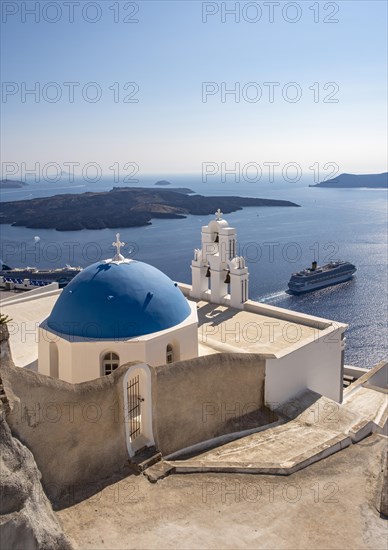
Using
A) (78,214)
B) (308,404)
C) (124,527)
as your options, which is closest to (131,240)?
(78,214)

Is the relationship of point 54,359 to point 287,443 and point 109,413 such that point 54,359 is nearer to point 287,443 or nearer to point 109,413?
point 109,413

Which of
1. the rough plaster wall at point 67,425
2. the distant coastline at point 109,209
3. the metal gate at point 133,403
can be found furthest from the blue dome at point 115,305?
the distant coastline at point 109,209

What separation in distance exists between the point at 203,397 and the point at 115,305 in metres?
3.27

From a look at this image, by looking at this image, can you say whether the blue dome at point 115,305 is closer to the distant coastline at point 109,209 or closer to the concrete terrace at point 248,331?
the concrete terrace at point 248,331

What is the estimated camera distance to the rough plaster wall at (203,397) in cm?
1209

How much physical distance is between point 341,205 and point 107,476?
14376 cm

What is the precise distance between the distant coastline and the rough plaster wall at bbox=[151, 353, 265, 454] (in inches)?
3595

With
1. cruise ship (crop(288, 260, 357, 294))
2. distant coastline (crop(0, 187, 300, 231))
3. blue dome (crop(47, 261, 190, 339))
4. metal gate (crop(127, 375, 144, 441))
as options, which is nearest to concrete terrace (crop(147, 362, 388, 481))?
metal gate (crop(127, 375, 144, 441))

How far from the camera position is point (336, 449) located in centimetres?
1245

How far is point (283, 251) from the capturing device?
79.4 metres

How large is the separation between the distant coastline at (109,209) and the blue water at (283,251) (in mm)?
3729

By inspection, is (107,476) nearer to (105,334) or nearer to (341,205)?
(105,334)

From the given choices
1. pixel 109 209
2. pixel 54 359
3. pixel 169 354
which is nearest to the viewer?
pixel 54 359

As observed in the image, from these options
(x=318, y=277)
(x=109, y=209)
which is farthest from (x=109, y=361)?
(x=109, y=209)
